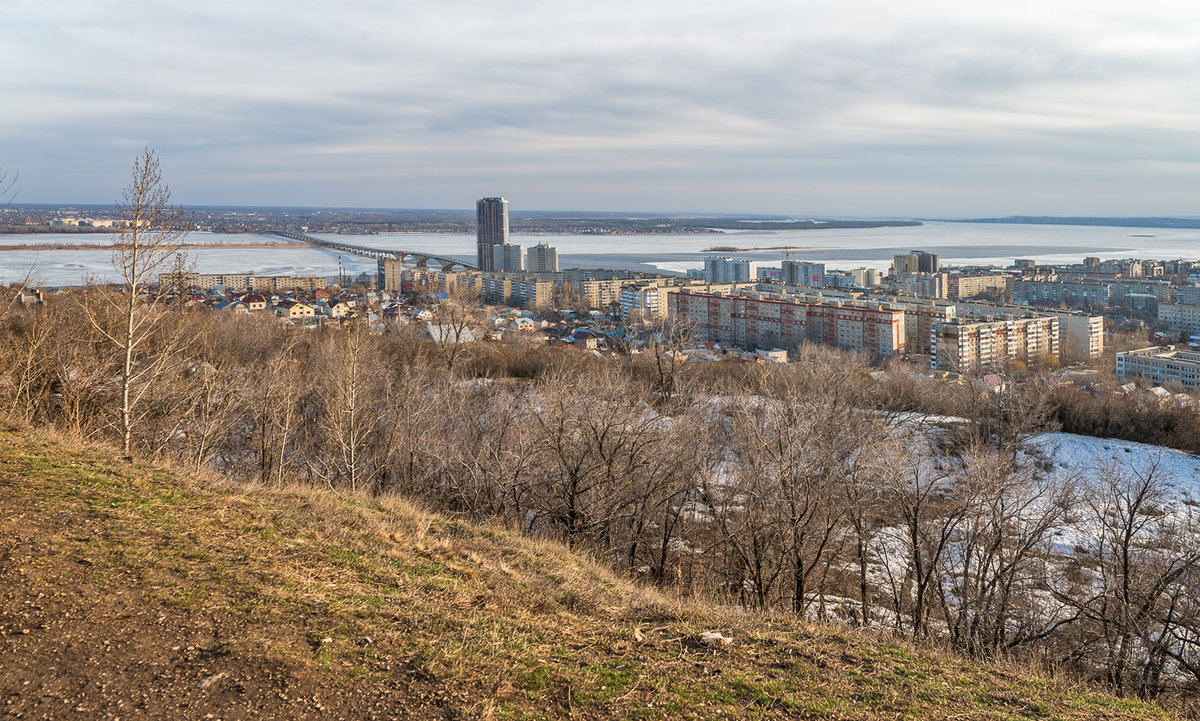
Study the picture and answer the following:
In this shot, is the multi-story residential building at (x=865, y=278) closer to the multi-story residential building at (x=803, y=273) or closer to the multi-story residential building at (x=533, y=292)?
the multi-story residential building at (x=803, y=273)

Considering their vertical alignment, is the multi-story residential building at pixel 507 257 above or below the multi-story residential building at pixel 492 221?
below

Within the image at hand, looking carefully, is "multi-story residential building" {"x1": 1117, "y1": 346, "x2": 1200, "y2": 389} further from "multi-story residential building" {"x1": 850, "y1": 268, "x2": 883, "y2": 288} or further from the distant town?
"multi-story residential building" {"x1": 850, "y1": 268, "x2": 883, "y2": 288}

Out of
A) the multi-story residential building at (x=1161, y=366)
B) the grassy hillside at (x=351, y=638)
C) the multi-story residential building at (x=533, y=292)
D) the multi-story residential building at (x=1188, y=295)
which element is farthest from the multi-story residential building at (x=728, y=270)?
the grassy hillside at (x=351, y=638)

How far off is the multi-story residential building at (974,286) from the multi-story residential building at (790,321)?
30.1 m

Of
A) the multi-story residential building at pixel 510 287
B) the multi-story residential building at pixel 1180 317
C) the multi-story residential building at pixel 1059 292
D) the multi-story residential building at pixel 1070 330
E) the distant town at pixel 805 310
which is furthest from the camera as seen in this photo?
the multi-story residential building at pixel 1059 292

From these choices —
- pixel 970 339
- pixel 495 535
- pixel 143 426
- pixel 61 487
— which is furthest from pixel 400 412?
pixel 970 339

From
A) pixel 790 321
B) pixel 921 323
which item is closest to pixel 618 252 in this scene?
pixel 790 321

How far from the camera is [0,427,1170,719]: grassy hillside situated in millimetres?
3809

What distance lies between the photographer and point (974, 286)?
76.9 meters

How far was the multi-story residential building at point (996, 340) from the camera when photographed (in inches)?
1537

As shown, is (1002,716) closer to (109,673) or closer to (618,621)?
(618,621)

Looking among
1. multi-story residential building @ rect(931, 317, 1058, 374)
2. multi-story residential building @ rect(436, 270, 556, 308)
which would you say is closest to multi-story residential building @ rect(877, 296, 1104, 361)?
multi-story residential building @ rect(931, 317, 1058, 374)

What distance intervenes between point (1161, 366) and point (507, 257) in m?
76.7

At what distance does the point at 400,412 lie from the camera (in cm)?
1512
